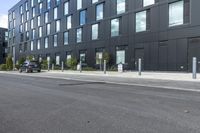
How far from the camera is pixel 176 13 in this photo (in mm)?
29594

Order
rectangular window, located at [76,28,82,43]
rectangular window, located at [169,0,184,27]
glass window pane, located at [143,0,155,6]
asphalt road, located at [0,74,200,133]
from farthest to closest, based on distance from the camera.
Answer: rectangular window, located at [76,28,82,43]
glass window pane, located at [143,0,155,6]
rectangular window, located at [169,0,184,27]
asphalt road, located at [0,74,200,133]

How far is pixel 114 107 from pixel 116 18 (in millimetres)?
30483

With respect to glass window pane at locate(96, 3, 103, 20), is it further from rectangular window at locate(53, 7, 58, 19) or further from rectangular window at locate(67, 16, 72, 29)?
rectangular window at locate(53, 7, 58, 19)

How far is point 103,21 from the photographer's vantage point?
133 feet

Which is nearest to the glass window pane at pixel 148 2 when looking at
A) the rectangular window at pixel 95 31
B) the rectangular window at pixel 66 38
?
the rectangular window at pixel 95 31

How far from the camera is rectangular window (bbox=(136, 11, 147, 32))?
1310 inches

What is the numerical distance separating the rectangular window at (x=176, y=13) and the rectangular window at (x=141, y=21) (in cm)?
371

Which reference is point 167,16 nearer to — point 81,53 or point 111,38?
point 111,38

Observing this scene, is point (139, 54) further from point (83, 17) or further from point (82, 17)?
point (82, 17)

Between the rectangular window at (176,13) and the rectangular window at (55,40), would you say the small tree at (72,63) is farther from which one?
the rectangular window at (176,13)

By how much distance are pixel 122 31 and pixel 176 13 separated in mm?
8628

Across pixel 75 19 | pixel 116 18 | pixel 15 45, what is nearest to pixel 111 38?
pixel 116 18

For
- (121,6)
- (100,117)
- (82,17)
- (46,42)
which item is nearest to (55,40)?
(46,42)

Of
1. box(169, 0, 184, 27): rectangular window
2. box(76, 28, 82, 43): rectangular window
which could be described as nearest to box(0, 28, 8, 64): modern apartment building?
box(76, 28, 82, 43): rectangular window
